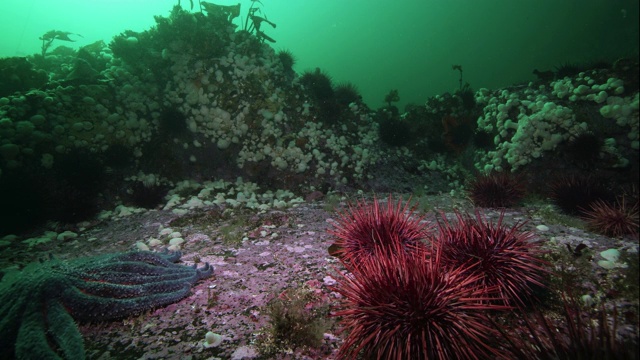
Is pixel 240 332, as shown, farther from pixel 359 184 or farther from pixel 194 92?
pixel 194 92

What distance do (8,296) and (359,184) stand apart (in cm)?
693

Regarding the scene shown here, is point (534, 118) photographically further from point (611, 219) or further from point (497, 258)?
point (497, 258)

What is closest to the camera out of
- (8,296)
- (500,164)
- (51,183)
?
(8,296)

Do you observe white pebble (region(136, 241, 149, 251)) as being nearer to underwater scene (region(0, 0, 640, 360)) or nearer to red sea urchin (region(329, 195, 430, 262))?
underwater scene (region(0, 0, 640, 360))

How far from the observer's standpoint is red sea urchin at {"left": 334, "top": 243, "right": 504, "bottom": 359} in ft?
5.52

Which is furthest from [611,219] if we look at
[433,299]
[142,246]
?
[142,246]

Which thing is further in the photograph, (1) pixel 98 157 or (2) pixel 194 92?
(2) pixel 194 92

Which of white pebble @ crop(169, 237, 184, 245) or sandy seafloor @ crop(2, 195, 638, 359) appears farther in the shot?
white pebble @ crop(169, 237, 184, 245)

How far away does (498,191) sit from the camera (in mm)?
5410

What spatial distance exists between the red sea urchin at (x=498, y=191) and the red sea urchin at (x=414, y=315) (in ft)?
14.2

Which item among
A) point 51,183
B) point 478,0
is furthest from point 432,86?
point 51,183

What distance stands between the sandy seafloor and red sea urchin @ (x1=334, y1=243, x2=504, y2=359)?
562mm

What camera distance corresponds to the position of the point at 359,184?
801 cm

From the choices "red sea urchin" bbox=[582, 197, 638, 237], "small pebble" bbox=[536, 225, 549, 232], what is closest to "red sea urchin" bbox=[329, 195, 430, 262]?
"small pebble" bbox=[536, 225, 549, 232]
